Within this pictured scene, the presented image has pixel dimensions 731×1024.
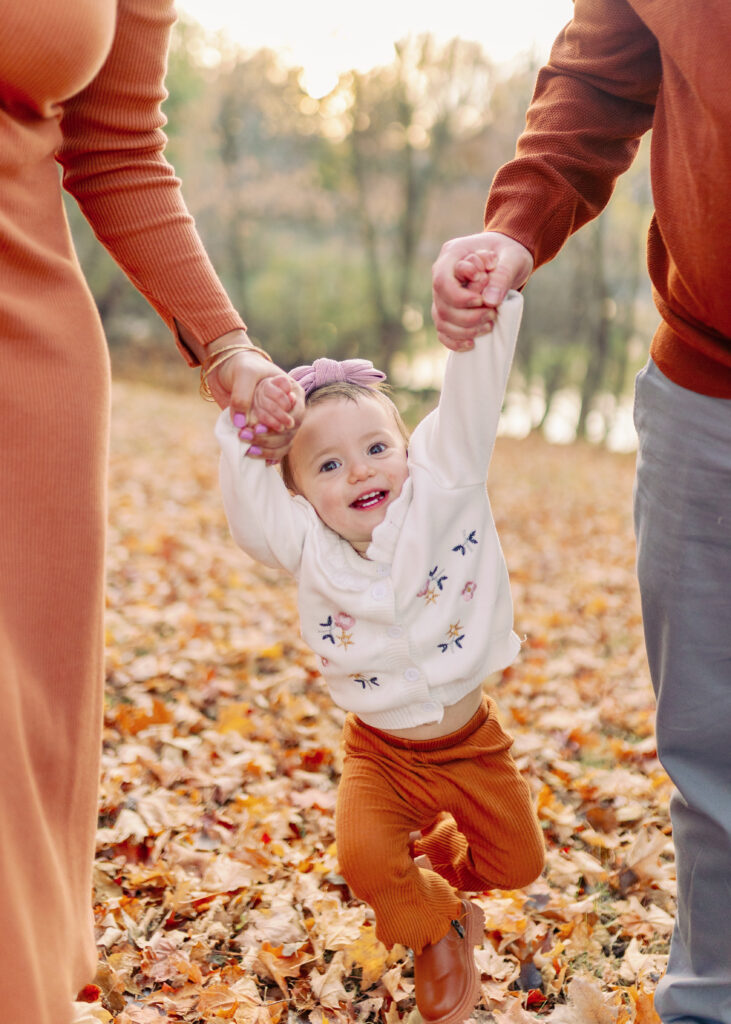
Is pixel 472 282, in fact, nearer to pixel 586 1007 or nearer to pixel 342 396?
pixel 342 396

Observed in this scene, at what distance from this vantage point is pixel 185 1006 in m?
2.45

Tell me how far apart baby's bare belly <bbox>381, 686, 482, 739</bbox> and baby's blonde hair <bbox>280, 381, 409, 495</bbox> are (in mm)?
618

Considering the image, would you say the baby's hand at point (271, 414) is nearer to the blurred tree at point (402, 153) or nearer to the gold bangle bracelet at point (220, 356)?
the gold bangle bracelet at point (220, 356)

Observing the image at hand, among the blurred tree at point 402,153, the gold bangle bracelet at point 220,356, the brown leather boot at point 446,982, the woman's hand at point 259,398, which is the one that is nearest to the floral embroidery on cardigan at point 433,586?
the woman's hand at point 259,398

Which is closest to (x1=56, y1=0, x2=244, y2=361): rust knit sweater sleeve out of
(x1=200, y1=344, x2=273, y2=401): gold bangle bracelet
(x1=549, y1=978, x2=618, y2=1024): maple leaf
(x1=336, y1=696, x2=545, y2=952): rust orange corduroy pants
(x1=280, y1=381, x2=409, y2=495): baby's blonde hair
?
(x1=200, y1=344, x2=273, y2=401): gold bangle bracelet

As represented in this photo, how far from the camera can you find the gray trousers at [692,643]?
1.92 metres

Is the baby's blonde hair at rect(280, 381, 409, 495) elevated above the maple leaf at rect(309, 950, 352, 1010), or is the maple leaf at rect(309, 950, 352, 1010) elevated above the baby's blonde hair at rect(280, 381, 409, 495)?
the baby's blonde hair at rect(280, 381, 409, 495)

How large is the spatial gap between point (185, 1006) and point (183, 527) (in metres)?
5.70

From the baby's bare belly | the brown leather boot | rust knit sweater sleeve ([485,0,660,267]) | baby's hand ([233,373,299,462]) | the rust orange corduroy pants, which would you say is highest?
rust knit sweater sleeve ([485,0,660,267])

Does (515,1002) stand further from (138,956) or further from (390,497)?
(390,497)

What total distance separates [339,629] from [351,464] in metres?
0.37

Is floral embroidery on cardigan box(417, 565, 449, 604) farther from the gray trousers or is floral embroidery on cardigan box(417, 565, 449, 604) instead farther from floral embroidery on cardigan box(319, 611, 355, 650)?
the gray trousers

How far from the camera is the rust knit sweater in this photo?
1650mm

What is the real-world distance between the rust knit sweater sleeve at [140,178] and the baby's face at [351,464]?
0.32 meters
